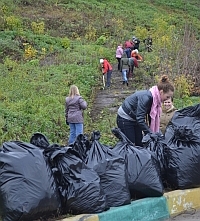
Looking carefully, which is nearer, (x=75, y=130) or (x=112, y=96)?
(x=75, y=130)

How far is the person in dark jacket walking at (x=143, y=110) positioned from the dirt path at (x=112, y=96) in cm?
504

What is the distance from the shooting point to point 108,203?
4523 mm

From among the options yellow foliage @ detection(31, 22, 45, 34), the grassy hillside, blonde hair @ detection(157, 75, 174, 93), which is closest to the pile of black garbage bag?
blonde hair @ detection(157, 75, 174, 93)

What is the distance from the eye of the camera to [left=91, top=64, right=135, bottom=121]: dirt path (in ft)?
39.2

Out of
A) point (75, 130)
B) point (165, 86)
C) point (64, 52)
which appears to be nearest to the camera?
point (165, 86)

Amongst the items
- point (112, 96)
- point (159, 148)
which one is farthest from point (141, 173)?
point (112, 96)

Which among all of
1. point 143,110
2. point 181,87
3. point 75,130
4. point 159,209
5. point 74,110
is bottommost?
point 181,87

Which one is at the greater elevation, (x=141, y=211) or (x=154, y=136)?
(x=154, y=136)

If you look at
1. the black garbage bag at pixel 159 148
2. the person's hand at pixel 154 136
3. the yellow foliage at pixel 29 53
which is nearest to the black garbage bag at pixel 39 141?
the black garbage bag at pixel 159 148

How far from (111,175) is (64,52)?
15.1 meters

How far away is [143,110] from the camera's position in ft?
17.9

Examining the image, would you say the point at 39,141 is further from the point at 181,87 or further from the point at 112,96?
the point at 112,96

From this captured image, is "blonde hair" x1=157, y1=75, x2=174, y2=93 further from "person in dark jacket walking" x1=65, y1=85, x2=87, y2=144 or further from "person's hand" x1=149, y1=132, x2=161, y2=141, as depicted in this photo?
"person in dark jacket walking" x1=65, y1=85, x2=87, y2=144

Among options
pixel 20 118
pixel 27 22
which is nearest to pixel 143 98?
pixel 20 118
